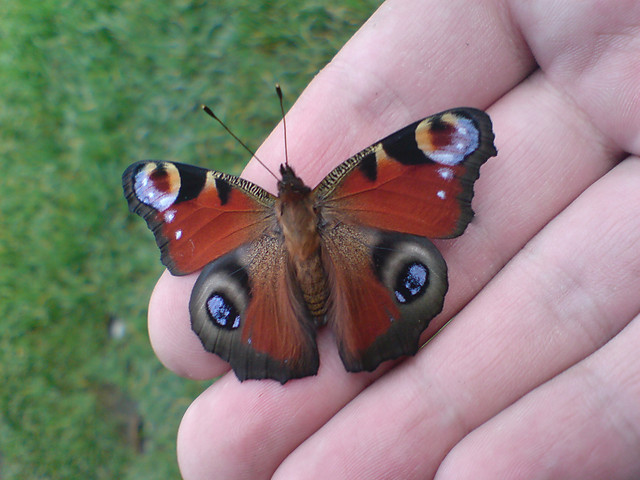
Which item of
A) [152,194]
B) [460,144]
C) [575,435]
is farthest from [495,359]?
[152,194]

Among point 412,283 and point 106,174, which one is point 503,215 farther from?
point 106,174

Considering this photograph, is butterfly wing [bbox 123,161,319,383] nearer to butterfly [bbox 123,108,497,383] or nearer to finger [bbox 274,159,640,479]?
butterfly [bbox 123,108,497,383]

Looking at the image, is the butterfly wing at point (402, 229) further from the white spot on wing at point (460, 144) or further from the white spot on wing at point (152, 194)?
the white spot on wing at point (152, 194)

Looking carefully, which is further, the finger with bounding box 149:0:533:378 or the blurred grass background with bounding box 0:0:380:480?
the blurred grass background with bounding box 0:0:380:480

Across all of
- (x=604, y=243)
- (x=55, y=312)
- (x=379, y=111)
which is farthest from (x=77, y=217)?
(x=604, y=243)

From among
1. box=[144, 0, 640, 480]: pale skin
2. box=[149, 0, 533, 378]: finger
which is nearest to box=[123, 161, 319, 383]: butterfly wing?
box=[144, 0, 640, 480]: pale skin

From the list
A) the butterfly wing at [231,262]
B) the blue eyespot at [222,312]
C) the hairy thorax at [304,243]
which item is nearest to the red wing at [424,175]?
the hairy thorax at [304,243]
